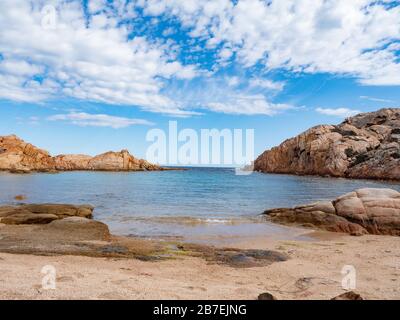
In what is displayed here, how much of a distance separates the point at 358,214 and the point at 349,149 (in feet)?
326

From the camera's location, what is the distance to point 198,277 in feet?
38.2

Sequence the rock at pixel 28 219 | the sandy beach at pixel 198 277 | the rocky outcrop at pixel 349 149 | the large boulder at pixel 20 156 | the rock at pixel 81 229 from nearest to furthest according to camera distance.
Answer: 1. the sandy beach at pixel 198 277
2. the rock at pixel 81 229
3. the rock at pixel 28 219
4. the rocky outcrop at pixel 349 149
5. the large boulder at pixel 20 156

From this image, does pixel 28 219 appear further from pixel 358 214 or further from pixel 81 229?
pixel 358 214

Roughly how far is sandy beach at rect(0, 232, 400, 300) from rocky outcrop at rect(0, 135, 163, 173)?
12255 cm

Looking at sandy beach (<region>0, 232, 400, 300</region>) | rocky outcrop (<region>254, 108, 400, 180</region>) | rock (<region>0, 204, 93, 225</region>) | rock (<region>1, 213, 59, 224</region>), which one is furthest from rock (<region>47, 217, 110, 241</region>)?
rocky outcrop (<region>254, 108, 400, 180</region>)

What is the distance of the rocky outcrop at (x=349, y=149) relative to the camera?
99094 mm

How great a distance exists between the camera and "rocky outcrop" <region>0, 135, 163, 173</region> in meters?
132

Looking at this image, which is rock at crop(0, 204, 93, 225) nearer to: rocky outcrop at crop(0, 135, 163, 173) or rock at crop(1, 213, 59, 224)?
rock at crop(1, 213, 59, 224)

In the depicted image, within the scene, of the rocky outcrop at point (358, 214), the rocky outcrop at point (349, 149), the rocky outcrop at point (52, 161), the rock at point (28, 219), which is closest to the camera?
the rock at point (28, 219)

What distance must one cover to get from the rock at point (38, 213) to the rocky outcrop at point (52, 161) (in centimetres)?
10610

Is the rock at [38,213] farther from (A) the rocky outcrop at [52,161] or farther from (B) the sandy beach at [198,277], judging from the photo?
(A) the rocky outcrop at [52,161]

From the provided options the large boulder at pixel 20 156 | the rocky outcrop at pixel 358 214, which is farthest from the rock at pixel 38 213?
the large boulder at pixel 20 156

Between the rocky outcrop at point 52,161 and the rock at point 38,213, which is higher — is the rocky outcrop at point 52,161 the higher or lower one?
the higher one
